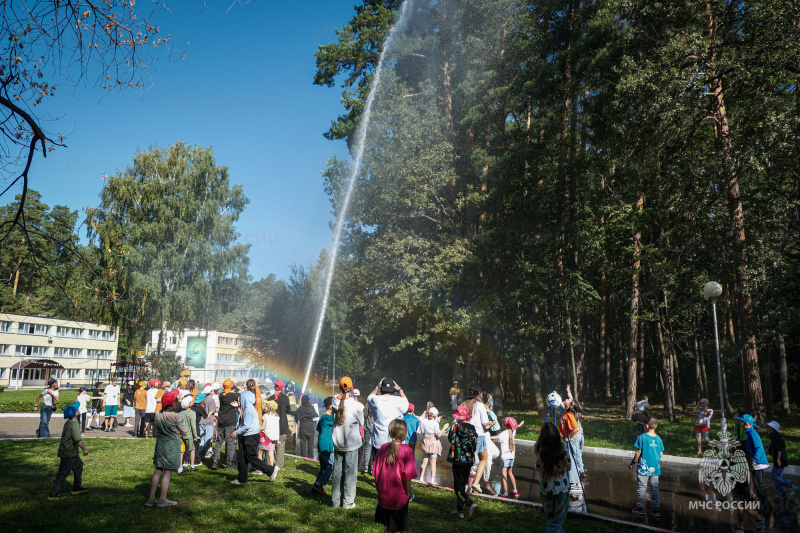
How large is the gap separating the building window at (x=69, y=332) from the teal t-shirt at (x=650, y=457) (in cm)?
7292

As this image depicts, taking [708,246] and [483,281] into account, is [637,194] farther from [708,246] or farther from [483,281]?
[483,281]

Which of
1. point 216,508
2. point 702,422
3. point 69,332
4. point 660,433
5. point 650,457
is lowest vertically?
point 660,433

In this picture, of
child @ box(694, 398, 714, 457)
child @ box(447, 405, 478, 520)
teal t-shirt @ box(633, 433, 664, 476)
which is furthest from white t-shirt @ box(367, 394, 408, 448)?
child @ box(694, 398, 714, 457)

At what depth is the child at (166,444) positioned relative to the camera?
325 inches

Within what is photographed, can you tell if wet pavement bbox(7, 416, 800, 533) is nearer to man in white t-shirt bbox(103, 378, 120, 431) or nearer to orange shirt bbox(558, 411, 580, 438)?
orange shirt bbox(558, 411, 580, 438)

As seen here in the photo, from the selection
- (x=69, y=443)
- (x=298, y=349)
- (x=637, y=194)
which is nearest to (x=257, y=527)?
(x=69, y=443)

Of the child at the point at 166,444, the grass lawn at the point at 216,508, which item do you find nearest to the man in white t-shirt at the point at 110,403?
the grass lawn at the point at 216,508

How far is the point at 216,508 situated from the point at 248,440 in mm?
1788

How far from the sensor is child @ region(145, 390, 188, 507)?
825cm

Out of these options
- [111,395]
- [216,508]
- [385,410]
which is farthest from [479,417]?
[111,395]

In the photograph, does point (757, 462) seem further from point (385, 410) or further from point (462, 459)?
point (385, 410)

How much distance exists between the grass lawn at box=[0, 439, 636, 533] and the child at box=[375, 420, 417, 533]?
4.86 feet

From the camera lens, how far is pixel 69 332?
68000 millimetres

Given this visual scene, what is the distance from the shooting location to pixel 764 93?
16734 millimetres
